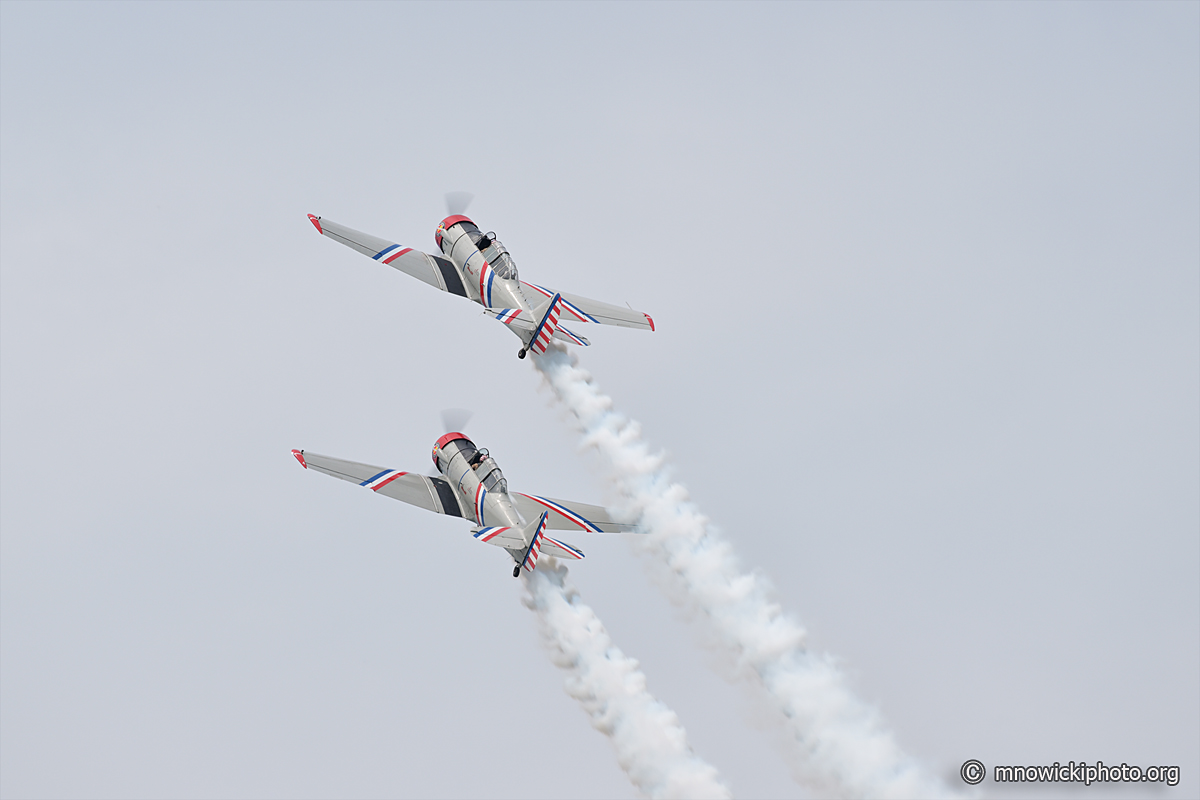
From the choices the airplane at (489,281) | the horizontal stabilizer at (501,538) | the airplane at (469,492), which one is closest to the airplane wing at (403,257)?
the airplane at (489,281)

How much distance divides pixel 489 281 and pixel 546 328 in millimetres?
4266

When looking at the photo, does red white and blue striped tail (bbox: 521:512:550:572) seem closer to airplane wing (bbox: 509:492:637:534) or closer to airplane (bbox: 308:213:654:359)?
airplane wing (bbox: 509:492:637:534)

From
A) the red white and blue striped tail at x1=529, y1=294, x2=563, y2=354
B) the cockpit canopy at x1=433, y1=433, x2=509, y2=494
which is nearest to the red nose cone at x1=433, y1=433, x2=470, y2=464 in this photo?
the cockpit canopy at x1=433, y1=433, x2=509, y2=494

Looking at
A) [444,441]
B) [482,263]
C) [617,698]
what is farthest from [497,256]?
[617,698]

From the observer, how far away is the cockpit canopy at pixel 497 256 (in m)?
70.5

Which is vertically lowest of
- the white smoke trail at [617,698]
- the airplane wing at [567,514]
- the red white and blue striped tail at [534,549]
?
the white smoke trail at [617,698]

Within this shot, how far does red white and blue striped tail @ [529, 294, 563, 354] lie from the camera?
67312mm

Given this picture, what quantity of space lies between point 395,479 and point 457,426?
3857 millimetres

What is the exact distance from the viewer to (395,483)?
66.9m

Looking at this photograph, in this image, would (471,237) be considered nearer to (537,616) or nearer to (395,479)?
(395,479)

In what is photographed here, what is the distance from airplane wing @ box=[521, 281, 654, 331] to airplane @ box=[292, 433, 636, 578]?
6.97 meters

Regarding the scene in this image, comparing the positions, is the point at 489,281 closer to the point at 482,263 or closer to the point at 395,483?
the point at 482,263

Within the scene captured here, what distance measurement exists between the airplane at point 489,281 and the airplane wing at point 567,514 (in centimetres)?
528

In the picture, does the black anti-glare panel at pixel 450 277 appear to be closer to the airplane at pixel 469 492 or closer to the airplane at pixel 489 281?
the airplane at pixel 489 281
